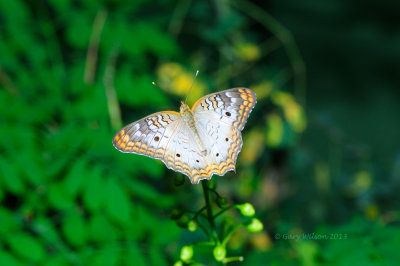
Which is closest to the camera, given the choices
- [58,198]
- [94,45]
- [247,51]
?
[58,198]

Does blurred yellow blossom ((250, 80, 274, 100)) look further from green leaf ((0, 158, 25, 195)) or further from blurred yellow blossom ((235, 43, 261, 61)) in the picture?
green leaf ((0, 158, 25, 195))

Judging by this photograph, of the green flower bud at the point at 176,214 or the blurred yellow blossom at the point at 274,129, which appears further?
the blurred yellow blossom at the point at 274,129

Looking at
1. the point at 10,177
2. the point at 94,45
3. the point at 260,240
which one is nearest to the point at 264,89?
the point at 260,240

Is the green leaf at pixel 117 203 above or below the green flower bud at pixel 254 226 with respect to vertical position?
above

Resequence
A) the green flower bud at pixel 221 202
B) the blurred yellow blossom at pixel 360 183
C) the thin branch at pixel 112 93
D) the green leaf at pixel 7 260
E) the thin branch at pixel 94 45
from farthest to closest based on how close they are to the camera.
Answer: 1. the blurred yellow blossom at pixel 360 183
2. the thin branch at pixel 94 45
3. the thin branch at pixel 112 93
4. the green leaf at pixel 7 260
5. the green flower bud at pixel 221 202

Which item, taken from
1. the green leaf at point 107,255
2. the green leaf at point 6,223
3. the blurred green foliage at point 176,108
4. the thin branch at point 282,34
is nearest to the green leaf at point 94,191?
the blurred green foliage at point 176,108

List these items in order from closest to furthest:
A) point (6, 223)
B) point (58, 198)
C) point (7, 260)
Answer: point (7, 260) < point (6, 223) < point (58, 198)

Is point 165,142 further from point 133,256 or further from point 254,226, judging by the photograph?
point 133,256

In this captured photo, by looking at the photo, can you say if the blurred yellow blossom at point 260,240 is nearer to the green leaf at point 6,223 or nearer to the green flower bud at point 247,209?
the green flower bud at point 247,209
